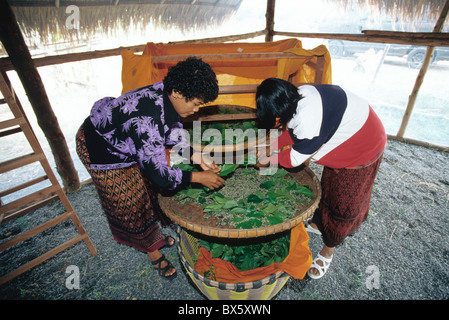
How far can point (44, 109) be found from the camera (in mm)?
2807

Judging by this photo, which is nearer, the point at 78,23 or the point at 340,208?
the point at 340,208

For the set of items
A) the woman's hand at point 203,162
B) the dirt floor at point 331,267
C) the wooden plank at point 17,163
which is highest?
the wooden plank at point 17,163

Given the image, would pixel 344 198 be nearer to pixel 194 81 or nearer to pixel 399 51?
pixel 194 81

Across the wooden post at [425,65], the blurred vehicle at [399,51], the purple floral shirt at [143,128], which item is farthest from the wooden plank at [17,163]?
the blurred vehicle at [399,51]

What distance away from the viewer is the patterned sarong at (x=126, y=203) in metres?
1.67

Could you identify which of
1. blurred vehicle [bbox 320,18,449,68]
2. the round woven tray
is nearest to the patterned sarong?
the round woven tray

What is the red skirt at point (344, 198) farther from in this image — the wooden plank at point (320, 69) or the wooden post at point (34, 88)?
the wooden post at point (34, 88)

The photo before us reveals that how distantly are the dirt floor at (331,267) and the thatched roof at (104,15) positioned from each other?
246 cm

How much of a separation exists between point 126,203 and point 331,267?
203cm

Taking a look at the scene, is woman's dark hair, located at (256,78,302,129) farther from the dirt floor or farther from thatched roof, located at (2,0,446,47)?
thatched roof, located at (2,0,446,47)

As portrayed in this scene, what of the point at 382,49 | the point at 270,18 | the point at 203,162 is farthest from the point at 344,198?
the point at 382,49
